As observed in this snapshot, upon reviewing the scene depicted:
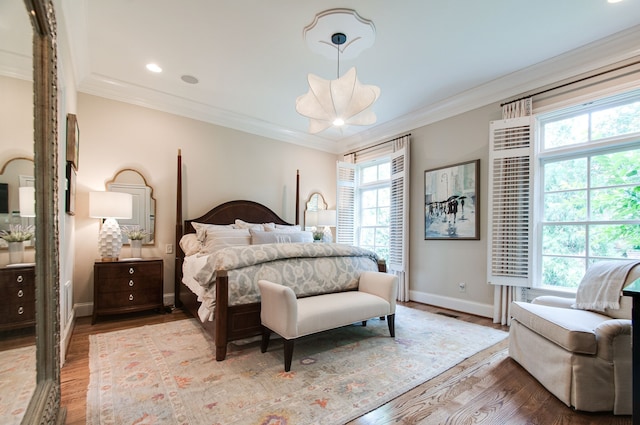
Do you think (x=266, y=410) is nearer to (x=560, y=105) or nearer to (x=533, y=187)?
(x=533, y=187)

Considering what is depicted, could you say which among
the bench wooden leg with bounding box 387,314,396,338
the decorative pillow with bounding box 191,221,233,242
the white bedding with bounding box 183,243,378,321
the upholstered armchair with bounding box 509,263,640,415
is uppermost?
the decorative pillow with bounding box 191,221,233,242

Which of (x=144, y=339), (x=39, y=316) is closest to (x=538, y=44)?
(x=39, y=316)

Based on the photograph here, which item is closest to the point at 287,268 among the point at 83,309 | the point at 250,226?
the point at 250,226

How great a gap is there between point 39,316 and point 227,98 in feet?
11.8

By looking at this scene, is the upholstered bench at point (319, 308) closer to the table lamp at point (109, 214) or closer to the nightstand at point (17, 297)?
the nightstand at point (17, 297)

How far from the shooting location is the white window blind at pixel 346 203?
5.57 m

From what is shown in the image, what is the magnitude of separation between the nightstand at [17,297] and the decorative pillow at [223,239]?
2426mm

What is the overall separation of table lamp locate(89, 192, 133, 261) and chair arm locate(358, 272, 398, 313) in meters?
2.80

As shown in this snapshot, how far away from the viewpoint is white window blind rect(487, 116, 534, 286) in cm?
324

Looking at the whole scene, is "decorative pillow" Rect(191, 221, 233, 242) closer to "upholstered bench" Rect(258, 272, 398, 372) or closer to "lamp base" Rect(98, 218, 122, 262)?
"lamp base" Rect(98, 218, 122, 262)

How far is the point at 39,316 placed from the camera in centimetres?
115

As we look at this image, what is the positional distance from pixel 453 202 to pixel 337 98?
7.76 feet

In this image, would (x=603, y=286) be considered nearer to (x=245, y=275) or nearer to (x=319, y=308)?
(x=319, y=308)

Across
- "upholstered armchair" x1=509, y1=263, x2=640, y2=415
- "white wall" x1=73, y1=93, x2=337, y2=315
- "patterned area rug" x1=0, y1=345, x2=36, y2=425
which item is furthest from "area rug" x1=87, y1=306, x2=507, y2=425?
"white wall" x1=73, y1=93, x2=337, y2=315
